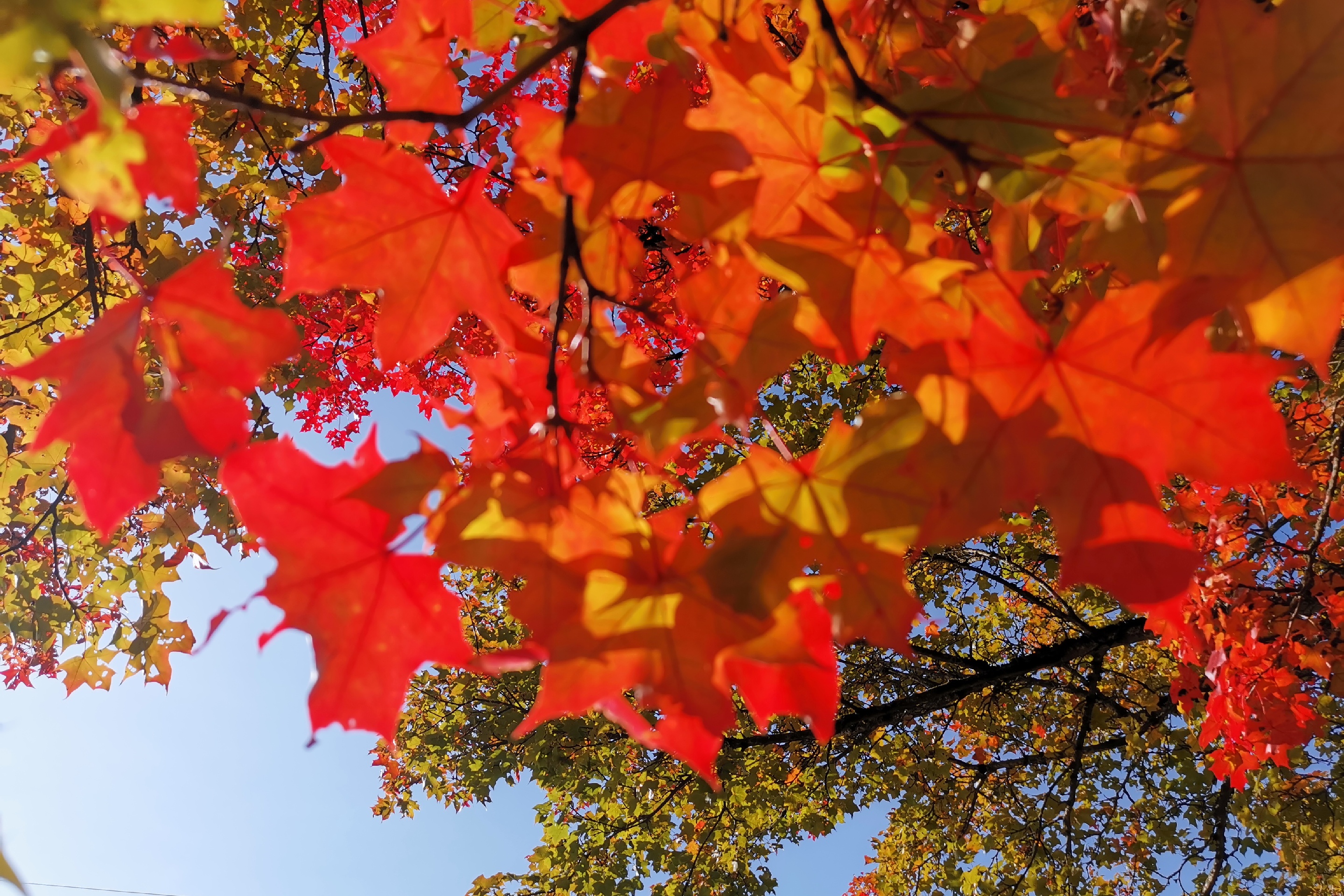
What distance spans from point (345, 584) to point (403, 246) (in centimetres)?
48

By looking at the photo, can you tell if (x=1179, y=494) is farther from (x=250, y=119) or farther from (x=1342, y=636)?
(x=250, y=119)

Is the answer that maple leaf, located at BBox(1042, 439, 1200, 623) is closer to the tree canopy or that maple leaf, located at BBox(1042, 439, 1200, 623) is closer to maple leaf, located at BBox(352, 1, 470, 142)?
the tree canopy

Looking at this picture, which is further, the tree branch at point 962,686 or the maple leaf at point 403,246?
the tree branch at point 962,686

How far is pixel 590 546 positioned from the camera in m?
0.90

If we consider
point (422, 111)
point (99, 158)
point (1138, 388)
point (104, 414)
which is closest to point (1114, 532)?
point (1138, 388)

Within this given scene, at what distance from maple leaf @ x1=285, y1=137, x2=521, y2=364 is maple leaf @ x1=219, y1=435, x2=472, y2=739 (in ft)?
0.71

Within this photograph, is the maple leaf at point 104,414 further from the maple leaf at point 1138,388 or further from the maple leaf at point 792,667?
the maple leaf at point 1138,388

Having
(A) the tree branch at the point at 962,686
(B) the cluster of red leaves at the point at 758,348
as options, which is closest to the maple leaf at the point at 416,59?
(B) the cluster of red leaves at the point at 758,348

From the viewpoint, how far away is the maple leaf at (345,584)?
34.9 inches

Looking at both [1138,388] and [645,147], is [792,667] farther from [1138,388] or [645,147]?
[645,147]

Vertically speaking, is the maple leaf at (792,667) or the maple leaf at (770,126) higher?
the maple leaf at (770,126)

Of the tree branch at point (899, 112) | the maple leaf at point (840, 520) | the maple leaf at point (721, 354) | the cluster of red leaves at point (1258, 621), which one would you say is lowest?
the maple leaf at point (840, 520)

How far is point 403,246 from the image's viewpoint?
101cm

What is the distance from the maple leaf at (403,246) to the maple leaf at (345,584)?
0.22m
